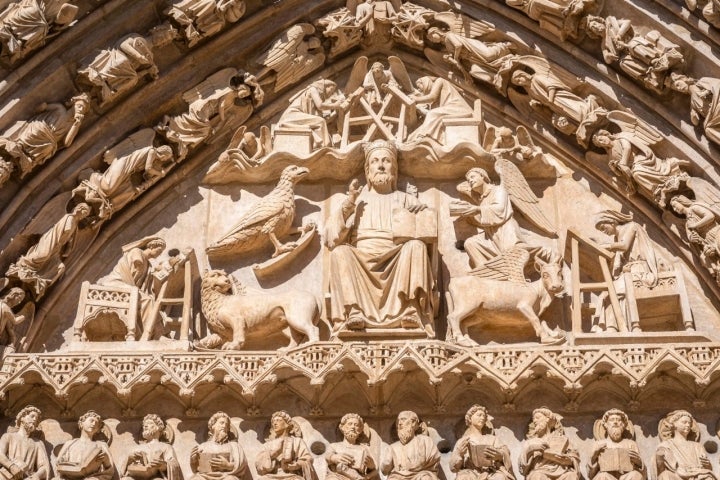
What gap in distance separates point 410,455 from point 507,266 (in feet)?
5.05

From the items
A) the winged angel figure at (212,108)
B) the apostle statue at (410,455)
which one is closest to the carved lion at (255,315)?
the apostle statue at (410,455)

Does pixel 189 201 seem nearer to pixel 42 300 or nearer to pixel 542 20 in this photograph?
pixel 42 300

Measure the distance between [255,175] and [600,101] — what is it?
8.20ft

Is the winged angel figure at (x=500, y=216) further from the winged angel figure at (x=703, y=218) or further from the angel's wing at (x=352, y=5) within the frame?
the angel's wing at (x=352, y=5)

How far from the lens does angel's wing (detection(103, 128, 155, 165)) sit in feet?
36.3

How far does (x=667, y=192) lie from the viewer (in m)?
10.6

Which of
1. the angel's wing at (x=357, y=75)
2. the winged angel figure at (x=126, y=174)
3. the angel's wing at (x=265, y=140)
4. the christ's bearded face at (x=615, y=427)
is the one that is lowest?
the christ's bearded face at (x=615, y=427)

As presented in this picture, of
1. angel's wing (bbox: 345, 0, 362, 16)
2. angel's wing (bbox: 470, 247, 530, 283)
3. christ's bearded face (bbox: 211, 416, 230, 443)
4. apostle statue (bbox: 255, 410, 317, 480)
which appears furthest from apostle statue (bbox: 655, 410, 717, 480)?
angel's wing (bbox: 345, 0, 362, 16)

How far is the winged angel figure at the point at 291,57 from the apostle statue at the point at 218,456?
2.86 meters

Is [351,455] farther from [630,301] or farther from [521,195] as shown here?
[521,195]

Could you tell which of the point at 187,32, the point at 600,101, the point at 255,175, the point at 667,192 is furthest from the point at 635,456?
the point at 187,32

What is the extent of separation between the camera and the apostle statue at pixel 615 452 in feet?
31.7

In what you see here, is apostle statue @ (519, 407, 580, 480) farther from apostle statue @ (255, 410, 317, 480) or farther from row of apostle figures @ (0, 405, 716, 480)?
apostle statue @ (255, 410, 317, 480)

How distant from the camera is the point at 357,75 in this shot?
12000 mm
